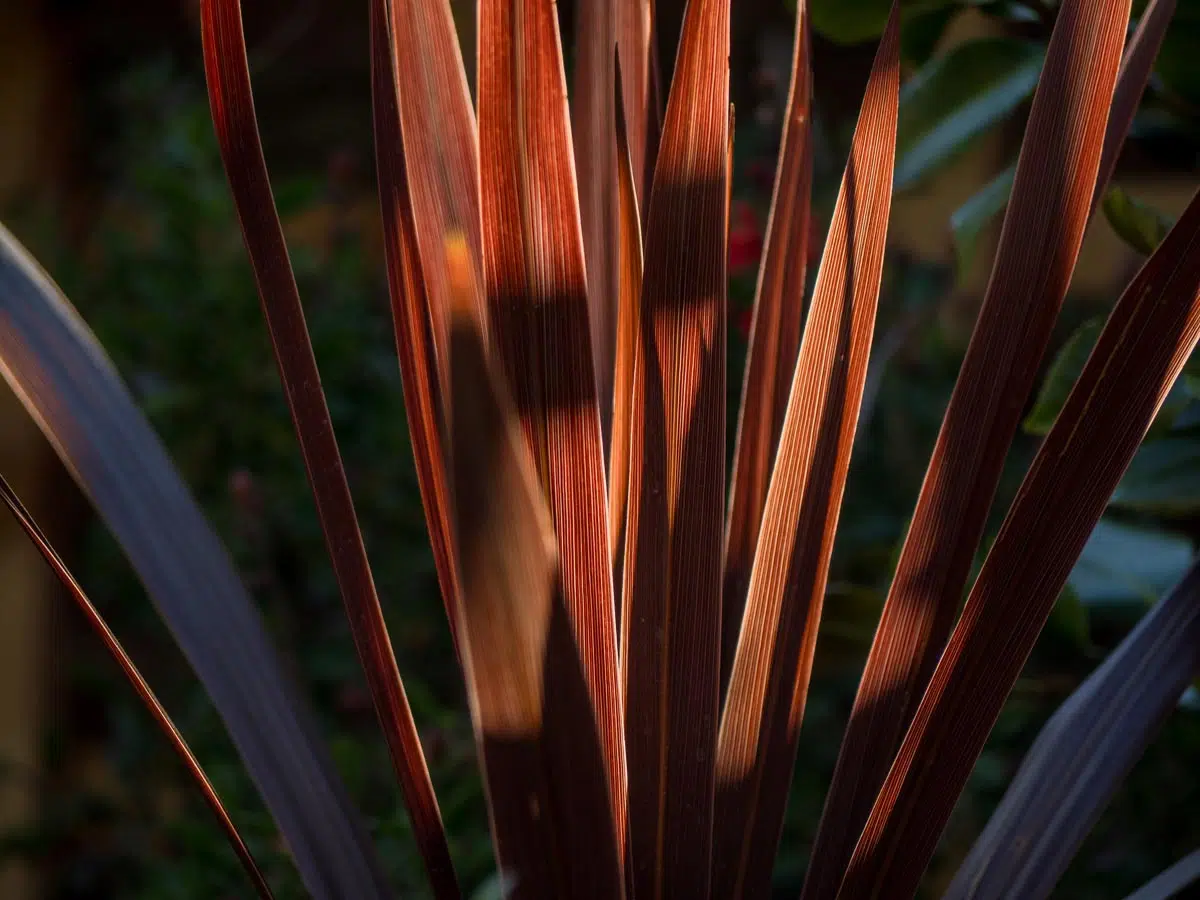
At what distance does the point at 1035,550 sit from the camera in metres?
0.42

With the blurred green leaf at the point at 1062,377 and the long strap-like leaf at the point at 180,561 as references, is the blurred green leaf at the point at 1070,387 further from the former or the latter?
the long strap-like leaf at the point at 180,561

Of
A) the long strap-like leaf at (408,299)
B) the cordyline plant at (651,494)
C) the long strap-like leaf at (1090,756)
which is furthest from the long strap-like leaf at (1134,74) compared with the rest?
the long strap-like leaf at (408,299)

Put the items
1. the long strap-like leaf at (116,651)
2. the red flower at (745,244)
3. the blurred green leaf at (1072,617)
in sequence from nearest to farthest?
the long strap-like leaf at (116,651), the blurred green leaf at (1072,617), the red flower at (745,244)

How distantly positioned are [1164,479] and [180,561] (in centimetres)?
61

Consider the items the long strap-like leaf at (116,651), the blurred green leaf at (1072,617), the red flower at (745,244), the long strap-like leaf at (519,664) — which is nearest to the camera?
the long strap-like leaf at (519,664)

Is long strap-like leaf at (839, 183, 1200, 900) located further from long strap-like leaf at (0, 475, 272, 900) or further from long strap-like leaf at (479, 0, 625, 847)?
long strap-like leaf at (0, 475, 272, 900)

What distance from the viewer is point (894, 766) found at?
1.50 ft

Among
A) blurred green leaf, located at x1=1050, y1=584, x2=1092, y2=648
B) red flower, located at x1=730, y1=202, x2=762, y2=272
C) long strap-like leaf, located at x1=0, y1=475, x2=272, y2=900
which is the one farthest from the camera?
red flower, located at x1=730, y1=202, x2=762, y2=272

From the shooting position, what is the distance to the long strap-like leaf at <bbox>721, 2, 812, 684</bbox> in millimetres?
616

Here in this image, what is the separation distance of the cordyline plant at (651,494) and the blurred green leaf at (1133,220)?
0.07 metres

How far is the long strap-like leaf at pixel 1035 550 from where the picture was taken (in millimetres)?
405

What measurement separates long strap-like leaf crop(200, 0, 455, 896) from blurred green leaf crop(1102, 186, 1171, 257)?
47 cm

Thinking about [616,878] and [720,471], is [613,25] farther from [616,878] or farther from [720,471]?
[616,878]

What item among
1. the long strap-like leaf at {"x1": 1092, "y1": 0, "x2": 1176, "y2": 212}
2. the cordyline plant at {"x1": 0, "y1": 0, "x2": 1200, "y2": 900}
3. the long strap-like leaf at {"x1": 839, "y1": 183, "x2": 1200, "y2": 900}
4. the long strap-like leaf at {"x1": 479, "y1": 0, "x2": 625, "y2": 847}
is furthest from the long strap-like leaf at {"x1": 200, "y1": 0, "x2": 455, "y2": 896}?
the long strap-like leaf at {"x1": 1092, "y1": 0, "x2": 1176, "y2": 212}
